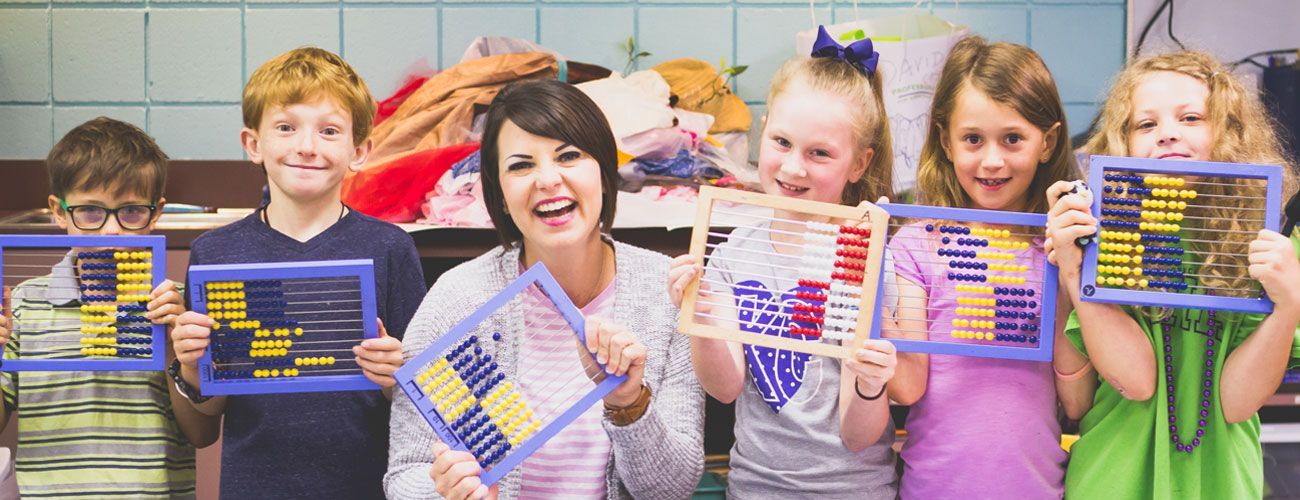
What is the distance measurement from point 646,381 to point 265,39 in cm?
216

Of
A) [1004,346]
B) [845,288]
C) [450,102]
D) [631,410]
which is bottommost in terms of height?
[631,410]

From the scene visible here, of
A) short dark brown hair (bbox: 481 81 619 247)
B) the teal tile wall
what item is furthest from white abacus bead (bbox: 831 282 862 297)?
the teal tile wall

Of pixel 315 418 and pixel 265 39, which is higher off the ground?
pixel 265 39

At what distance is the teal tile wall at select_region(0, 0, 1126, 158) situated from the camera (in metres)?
3.45

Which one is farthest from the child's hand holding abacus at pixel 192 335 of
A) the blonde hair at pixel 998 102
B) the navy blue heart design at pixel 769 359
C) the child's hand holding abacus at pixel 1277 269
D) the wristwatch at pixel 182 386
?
the child's hand holding abacus at pixel 1277 269

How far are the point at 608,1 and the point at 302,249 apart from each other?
1702 millimetres

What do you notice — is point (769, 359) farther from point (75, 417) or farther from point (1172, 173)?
point (75, 417)

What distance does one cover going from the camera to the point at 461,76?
319 centimetres

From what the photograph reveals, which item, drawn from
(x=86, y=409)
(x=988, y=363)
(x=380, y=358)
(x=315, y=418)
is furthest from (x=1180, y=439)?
(x=86, y=409)

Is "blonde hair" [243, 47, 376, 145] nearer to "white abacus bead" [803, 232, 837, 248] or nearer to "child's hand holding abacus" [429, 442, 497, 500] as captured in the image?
"child's hand holding abacus" [429, 442, 497, 500]

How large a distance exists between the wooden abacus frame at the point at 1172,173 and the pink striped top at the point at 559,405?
32.7 inches

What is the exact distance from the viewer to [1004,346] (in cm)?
188

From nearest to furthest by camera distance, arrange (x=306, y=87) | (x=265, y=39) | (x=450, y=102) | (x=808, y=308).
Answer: (x=808, y=308)
(x=306, y=87)
(x=450, y=102)
(x=265, y=39)

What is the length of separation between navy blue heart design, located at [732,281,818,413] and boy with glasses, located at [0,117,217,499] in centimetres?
110
